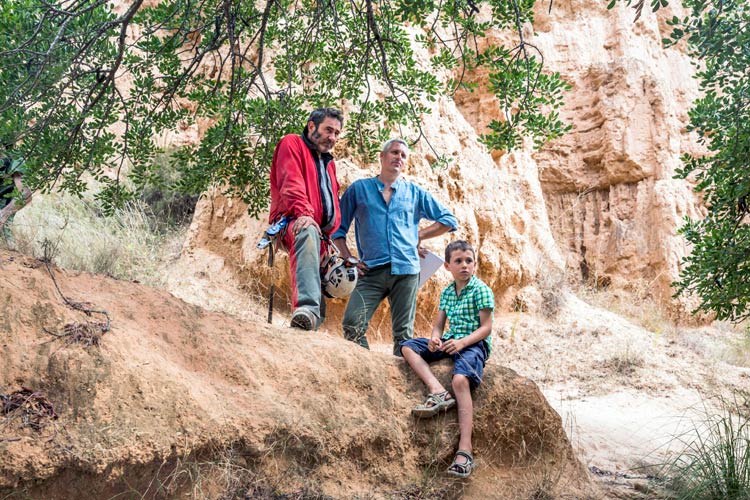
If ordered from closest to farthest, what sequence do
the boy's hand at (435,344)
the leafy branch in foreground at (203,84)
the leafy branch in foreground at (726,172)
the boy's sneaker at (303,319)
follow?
the boy's hand at (435,344)
the boy's sneaker at (303,319)
the leafy branch in foreground at (203,84)
the leafy branch in foreground at (726,172)

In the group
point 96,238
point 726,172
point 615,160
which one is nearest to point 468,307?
point 726,172

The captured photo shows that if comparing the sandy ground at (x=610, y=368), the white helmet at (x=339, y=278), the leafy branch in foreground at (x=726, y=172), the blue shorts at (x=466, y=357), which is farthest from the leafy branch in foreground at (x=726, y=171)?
the white helmet at (x=339, y=278)

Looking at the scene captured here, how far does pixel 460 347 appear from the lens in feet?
12.0

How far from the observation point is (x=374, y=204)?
4.74m

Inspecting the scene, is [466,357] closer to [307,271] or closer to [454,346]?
[454,346]

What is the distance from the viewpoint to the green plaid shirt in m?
3.77

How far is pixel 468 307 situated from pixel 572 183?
1107 centimetres

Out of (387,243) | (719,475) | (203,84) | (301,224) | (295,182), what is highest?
(203,84)

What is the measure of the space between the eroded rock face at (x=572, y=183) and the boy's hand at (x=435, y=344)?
3.60m

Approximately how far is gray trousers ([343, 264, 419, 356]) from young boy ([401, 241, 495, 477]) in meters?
0.60

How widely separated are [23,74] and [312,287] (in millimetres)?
2382

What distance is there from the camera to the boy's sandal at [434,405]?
3.50 metres

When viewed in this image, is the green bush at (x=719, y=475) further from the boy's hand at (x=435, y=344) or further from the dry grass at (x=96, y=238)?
the dry grass at (x=96, y=238)

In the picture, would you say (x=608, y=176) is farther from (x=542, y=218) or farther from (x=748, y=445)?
(x=748, y=445)
